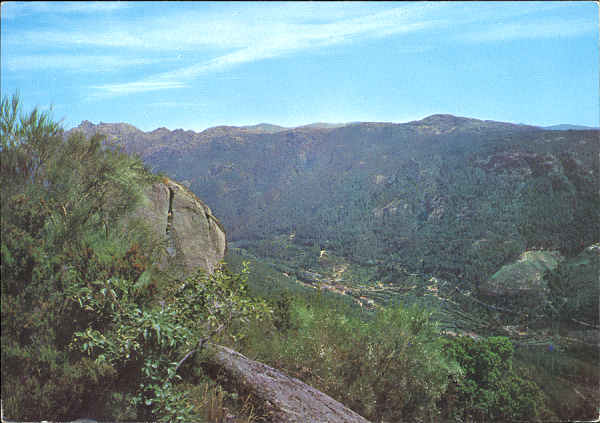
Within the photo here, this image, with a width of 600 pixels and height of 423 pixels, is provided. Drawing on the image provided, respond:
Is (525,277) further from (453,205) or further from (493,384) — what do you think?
(493,384)

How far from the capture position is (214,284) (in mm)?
4074

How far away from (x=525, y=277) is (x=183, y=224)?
101675 millimetres

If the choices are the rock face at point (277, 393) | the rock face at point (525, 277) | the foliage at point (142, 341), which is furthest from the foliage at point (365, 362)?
the rock face at point (525, 277)

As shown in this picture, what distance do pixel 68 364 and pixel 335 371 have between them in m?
4.30

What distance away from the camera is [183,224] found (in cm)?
759

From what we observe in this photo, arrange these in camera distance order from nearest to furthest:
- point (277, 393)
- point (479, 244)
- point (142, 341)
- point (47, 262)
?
point (47, 262)
point (142, 341)
point (277, 393)
point (479, 244)

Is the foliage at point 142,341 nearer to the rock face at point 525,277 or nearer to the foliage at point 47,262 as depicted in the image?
the foliage at point 47,262

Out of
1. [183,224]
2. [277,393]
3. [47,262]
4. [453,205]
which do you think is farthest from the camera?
[453,205]

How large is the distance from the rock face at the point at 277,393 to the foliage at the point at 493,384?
36.0 feet

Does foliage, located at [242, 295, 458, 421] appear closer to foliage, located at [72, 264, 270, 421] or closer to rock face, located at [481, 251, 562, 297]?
foliage, located at [72, 264, 270, 421]

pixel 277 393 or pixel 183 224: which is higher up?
pixel 183 224

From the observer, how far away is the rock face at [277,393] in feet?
12.2

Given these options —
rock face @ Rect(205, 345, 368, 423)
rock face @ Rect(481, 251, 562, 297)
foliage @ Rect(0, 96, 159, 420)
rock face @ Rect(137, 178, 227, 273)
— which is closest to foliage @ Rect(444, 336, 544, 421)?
rock face @ Rect(205, 345, 368, 423)

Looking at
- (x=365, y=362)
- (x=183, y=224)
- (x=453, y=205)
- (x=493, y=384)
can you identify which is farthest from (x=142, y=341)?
(x=453, y=205)
